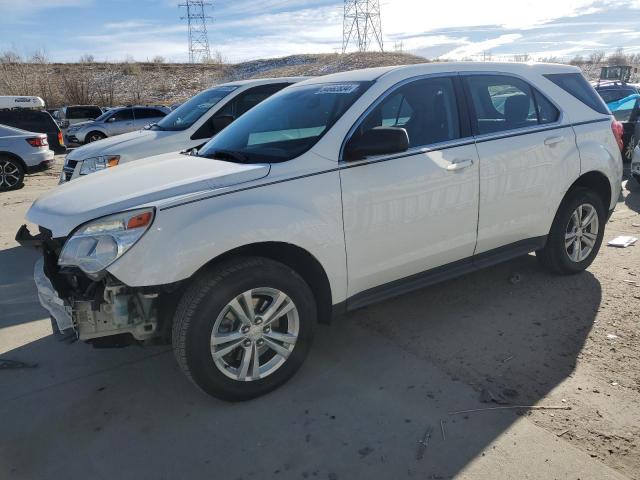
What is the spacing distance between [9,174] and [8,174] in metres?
0.02

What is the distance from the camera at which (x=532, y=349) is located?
356 cm

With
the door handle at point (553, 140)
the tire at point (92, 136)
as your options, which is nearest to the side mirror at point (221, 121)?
the door handle at point (553, 140)

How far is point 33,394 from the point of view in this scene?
3285 millimetres

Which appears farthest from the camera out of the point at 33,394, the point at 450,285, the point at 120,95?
the point at 120,95

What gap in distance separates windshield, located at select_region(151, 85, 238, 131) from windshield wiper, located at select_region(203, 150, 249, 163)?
3.41 metres

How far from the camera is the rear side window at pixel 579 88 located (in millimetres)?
4516

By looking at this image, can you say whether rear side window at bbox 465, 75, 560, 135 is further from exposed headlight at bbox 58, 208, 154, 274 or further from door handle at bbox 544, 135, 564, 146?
exposed headlight at bbox 58, 208, 154, 274

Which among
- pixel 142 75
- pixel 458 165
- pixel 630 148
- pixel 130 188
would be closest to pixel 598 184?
pixel 458 165

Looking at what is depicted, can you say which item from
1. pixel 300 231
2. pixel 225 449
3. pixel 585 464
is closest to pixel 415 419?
pixel 585 464

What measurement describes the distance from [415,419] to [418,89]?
2231 millimetres

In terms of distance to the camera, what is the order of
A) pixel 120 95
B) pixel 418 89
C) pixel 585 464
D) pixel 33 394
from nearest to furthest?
pixel 585 464 < pixel 33 394 < pixel 418 89 < pixel 120 95

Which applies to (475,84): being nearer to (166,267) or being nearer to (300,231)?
(300,231)

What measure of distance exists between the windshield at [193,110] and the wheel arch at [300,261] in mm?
4310

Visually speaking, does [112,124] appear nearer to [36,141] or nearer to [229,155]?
[36,141]
